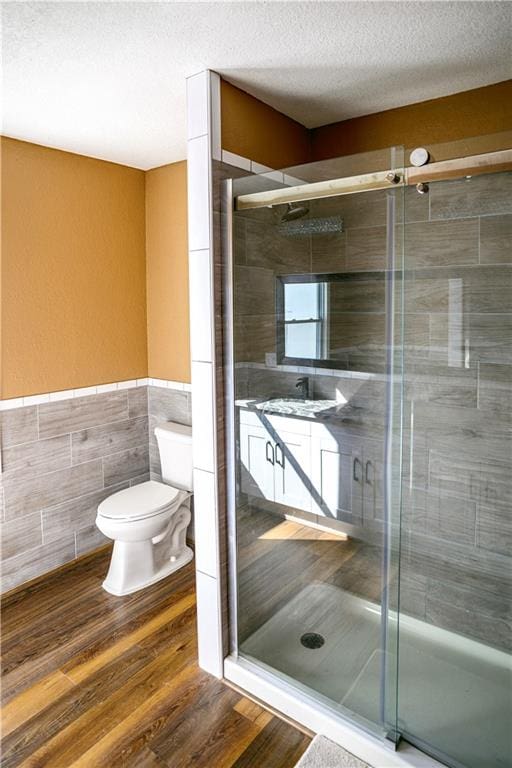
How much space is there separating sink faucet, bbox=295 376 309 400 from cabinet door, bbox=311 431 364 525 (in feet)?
0.56

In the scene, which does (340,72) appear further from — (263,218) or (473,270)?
(473,270)

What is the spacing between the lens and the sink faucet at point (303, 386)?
1.95 m

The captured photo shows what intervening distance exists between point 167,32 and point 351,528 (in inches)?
70.5

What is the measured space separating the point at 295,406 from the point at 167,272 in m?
1.68

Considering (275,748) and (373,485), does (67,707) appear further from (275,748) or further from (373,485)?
(373,485)

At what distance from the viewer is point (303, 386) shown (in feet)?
6.42

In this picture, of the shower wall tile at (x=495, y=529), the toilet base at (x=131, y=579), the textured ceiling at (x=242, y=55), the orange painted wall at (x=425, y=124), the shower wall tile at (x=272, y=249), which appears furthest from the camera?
the toilet base at (x=131, y=579)

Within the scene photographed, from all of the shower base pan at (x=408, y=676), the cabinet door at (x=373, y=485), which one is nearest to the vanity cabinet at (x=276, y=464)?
the cabinet door at (x=373, y=485)

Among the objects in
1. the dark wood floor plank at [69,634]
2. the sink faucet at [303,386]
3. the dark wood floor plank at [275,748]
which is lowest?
the dark wood floor plank at [275,748]

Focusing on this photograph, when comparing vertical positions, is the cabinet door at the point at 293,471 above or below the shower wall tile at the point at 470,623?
above

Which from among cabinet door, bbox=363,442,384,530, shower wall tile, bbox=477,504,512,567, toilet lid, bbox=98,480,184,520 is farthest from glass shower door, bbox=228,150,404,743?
toilet lid, bbox=98,480,184,520

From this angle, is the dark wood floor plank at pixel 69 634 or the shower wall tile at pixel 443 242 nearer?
the shower wall tile at pixel 443 242

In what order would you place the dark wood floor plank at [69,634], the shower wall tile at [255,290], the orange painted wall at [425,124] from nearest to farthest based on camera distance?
the shower wall tile at [255,290], the orange painted wall at [425,124], the dark wood floor plank at [69,634]

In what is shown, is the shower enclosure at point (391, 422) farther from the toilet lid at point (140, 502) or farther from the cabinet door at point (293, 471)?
the toilet lid at point (140, 502)
